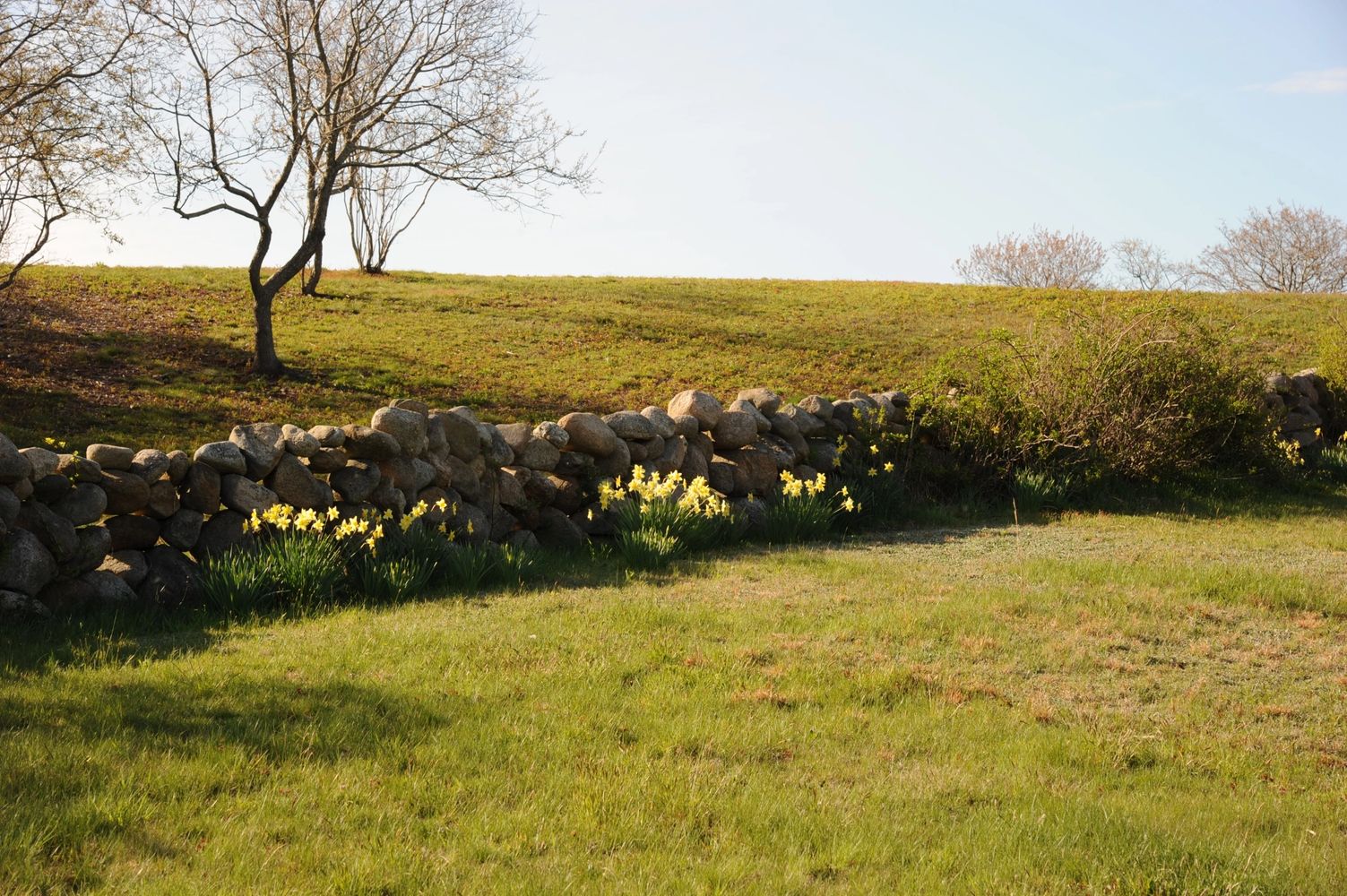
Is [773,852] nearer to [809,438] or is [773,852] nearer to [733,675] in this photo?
[733,675]

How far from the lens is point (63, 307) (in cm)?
1961

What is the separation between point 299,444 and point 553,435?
2084 mm

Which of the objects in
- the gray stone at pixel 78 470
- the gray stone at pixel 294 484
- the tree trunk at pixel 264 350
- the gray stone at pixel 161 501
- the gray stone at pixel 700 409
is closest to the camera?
the gray stone at pixel 78 470

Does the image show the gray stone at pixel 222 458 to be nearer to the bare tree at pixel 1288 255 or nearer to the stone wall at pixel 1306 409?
the stone wall at pixel 1306 409

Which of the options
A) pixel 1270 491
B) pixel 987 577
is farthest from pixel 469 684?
pixel 1270 491

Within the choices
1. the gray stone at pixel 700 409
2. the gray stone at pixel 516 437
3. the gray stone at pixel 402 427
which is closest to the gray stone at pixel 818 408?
the gray stone at pixel 700 409

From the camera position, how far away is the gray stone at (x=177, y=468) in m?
6.96

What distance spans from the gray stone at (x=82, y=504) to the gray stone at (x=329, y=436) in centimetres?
143

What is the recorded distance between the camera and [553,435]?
8.77 meters

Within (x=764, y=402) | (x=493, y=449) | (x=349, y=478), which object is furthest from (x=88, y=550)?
(x=764, y=402)

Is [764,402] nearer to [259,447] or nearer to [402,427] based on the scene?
[402,427]

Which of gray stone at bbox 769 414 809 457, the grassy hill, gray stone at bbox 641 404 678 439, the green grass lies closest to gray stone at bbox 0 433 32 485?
the green grass

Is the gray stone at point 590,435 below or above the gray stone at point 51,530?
above

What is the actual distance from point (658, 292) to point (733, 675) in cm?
2226
